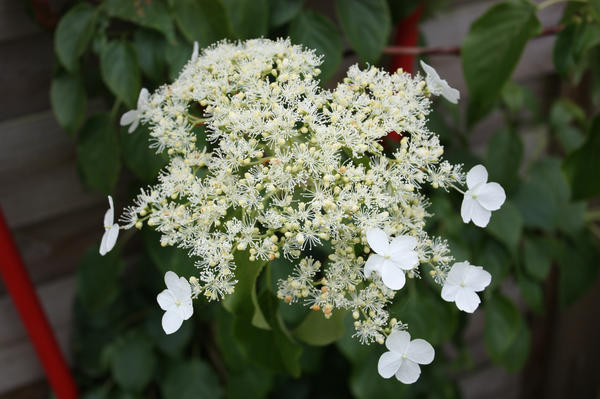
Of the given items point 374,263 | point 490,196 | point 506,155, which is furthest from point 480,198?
point 506,155

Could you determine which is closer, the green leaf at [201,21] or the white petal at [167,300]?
the white petal at [167,300]

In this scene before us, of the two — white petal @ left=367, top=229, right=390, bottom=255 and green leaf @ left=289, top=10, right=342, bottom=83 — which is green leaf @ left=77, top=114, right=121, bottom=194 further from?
white petal @ left=367, top=229, right=390, bottom=255

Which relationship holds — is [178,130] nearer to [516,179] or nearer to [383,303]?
[383,303]

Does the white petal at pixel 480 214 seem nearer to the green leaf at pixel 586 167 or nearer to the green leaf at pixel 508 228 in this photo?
the green leaf at pixel 586 167

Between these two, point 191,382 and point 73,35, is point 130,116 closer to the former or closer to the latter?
point 73,35


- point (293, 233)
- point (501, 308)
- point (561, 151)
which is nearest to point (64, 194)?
point (293, 233)

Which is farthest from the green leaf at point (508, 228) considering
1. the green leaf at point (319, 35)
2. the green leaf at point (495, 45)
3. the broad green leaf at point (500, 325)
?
the green leaf at point (319, 35)
